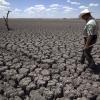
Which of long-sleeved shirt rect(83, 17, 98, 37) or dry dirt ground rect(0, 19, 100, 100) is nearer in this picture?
dry dirt ground rect(0, 19, 100, 100)

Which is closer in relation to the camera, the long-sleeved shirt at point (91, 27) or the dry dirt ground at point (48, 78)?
the dry dirt ground at point (48, 78)

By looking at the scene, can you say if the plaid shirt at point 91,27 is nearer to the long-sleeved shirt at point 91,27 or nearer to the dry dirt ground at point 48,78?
the long-sleeved shirt at point 91,27

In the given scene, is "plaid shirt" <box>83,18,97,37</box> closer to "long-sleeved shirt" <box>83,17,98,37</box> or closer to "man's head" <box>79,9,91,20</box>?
"long-sleeved shirt" <box>83,17,98,37</box>

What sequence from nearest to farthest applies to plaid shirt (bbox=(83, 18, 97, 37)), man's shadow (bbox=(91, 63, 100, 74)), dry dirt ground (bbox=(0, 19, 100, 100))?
1. dry dirt ground (bbox=(0, 19, 100, 100))
2. plaid shirt (bbox=(83, 18, 97, 37))
3. man's shadow (bbox=(91, 63, 100, 74))

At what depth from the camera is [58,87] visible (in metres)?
4.78

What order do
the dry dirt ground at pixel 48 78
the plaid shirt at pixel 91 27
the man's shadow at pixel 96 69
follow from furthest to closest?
the man's shadow at pixel 96 69 < the plaid shirt at pixel 91 27 < the dry dirt ground at pixel 48 78

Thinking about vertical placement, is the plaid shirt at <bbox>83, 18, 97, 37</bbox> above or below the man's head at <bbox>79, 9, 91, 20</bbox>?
below

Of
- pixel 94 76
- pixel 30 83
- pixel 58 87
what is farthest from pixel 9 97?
pixel 94 76

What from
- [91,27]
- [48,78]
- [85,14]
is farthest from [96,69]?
[85,14]

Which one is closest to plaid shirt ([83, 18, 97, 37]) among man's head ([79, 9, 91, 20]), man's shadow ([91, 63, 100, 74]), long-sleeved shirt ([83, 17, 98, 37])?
long-sleeved shirt ([83, 17, 98, 37])

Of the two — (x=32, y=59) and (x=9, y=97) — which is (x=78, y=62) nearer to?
(x=32, y=59)

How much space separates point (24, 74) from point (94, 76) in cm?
192

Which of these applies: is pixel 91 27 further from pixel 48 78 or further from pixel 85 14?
pixel 48 78

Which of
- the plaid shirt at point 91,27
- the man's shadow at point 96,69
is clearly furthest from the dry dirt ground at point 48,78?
the plaid shirt at point 91,27
